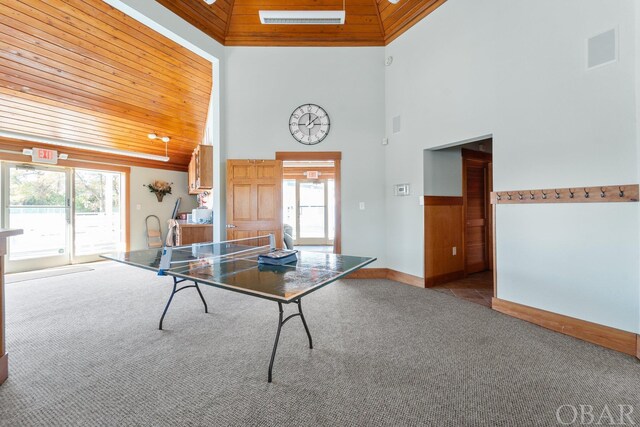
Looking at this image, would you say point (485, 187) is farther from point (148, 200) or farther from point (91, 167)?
point (91, 167)

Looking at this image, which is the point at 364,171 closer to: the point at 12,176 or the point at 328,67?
the point at 328,67

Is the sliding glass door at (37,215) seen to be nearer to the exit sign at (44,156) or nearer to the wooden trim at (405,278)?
the exit sign at (44,156)

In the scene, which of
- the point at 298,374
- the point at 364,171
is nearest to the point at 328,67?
the point at 364,171

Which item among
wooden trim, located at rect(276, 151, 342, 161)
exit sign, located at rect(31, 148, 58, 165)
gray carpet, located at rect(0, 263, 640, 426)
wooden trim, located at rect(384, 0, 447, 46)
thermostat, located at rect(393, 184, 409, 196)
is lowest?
gray carpet, located at rect(0, 263, 640, 426)

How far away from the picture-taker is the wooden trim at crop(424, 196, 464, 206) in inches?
150

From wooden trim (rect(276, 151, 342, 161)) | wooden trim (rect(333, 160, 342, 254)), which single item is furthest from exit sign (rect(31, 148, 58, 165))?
wooden trim (rect(333, 160, 342, 254))

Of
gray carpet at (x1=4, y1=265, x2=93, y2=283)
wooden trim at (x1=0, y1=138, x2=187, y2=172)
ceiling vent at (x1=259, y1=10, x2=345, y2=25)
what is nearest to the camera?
ceiling vent at (x1=259, y1=10, x2=345, y2=25)

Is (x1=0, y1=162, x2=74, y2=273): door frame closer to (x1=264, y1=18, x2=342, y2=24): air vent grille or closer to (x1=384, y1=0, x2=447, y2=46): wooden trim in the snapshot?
(x1=264, y1=18, x2=342, y2=24): air vent grille

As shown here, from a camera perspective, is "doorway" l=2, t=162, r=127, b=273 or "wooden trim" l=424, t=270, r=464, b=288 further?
"doorway" l=2, t=162, r=127, b=273

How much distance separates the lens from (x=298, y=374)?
6.00ft

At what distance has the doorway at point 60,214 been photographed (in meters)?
5.11

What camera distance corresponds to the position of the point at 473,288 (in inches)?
147

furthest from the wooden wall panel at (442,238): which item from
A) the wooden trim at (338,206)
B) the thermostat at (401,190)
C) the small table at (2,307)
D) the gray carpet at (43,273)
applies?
the gray carpet at (43,273)

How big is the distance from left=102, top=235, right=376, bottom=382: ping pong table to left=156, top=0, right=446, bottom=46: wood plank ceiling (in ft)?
11.5
